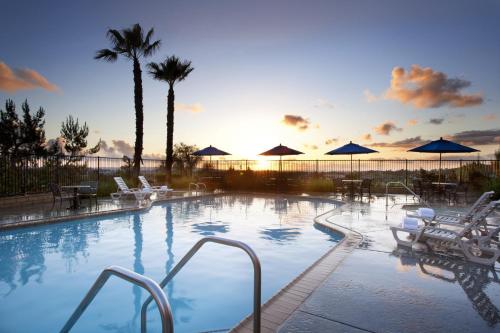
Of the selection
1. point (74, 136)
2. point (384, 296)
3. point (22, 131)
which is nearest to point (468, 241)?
point (384, 296)

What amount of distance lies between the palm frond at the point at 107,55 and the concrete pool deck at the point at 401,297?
1715cm

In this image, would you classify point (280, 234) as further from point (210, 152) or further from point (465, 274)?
point (210, 152)

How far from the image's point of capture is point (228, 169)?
63.0 feet

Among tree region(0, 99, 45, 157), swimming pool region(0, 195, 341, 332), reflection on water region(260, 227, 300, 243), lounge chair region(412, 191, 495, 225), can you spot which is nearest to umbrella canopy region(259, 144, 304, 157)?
swimming pool region(0, 195, 341, 332)

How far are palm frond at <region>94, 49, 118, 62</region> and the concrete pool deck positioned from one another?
17154mm

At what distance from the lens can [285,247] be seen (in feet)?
21.8

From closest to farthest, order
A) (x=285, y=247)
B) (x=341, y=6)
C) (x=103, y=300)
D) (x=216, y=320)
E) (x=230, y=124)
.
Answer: (x=216, y=320), (x=103, y=300), (x=285, y=247), (x=341, y=6), (x=230, y=124)

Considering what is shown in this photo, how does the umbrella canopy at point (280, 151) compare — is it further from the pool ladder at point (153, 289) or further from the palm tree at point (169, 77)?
the pool ladder at point (153, 289)

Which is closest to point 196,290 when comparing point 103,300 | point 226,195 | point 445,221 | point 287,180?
point 103,300

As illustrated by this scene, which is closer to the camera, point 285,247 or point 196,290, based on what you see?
point 196,290

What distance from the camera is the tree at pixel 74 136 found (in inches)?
1089

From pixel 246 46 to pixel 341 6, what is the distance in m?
4.98

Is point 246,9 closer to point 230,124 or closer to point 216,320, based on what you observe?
point 230,124

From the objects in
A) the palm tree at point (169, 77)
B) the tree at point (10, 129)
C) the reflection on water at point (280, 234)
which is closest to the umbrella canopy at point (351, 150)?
the reflection on water at point (280, 234)
